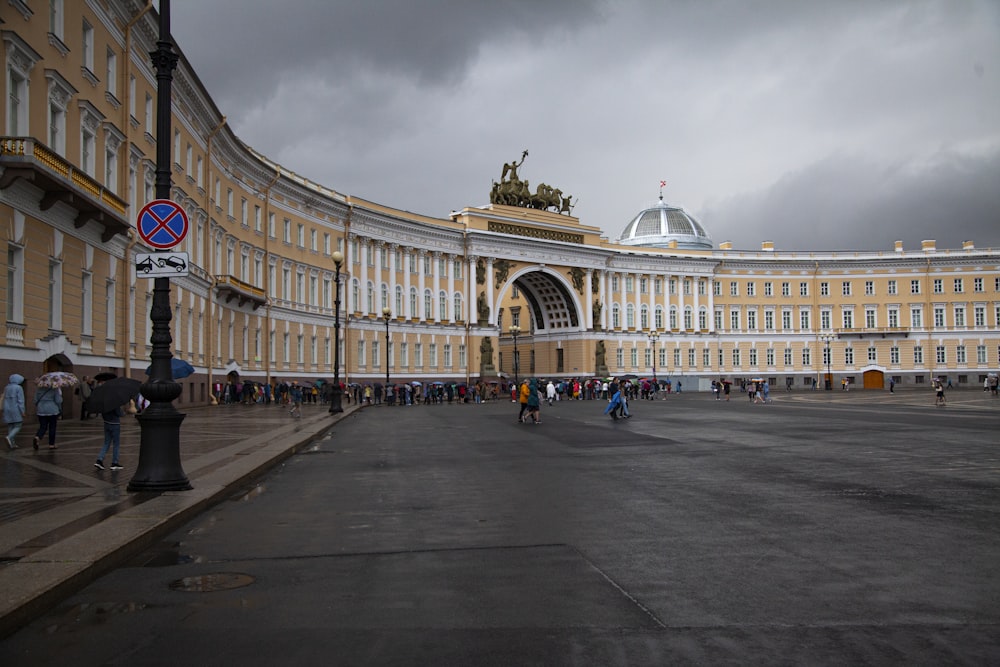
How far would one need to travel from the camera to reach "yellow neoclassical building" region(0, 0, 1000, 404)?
25.5 m

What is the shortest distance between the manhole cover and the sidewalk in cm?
71

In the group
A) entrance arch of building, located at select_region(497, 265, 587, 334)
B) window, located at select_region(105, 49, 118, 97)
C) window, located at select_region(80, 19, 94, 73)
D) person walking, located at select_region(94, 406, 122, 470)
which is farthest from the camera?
entrance arch of building, located at select_region(497, 265, 587, 334)

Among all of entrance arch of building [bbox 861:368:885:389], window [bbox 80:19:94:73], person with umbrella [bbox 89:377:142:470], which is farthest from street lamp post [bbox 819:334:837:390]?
person with umbrella [bbox 89:377:142:470]

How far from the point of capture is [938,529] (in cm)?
862

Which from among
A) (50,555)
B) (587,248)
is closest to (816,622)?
(50,555)

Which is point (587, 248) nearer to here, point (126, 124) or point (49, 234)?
point (126, 124)

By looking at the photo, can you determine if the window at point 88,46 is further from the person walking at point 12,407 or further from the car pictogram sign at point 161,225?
the car pictogram sign at point 161,225

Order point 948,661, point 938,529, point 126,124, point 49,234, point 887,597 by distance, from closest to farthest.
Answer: point 948,661 < point 887,597 < point 938,529 < point 49,234 < point 126,124

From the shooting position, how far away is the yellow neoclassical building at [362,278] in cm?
2550

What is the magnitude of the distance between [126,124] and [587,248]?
6168 centimetres

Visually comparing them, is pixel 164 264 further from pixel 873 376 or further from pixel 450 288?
pixel 873 376

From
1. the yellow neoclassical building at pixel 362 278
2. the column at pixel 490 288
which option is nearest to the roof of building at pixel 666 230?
the yellow neoclassical building at pixel 362 278

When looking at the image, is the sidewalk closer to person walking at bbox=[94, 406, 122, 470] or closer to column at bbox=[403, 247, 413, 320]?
person walking at bbox=[94, 406, 122, 470]

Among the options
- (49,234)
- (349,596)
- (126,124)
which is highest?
(126,124)
